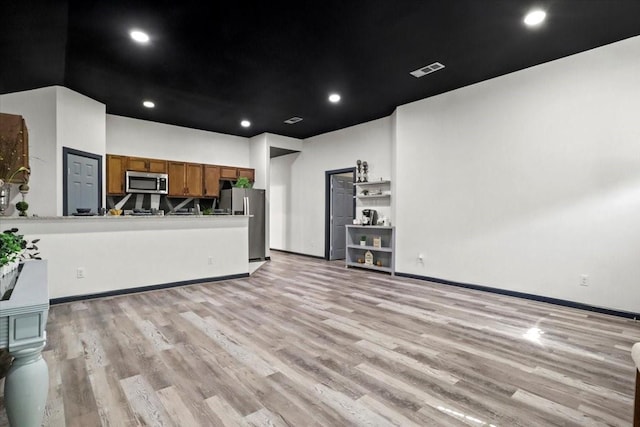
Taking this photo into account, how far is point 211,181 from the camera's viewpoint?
7051mm

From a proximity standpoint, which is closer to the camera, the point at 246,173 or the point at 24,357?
the point at 24,357

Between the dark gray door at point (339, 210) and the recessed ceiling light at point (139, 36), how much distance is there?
15.1 ft

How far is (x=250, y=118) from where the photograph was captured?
617 centimetres

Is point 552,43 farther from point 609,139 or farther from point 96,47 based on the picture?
point 96,47

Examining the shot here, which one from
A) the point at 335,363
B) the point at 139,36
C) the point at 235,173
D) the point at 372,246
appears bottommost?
the point at 335,363

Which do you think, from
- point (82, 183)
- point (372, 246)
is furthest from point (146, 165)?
point (372, 246)

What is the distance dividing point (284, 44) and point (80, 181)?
3973 millimetres

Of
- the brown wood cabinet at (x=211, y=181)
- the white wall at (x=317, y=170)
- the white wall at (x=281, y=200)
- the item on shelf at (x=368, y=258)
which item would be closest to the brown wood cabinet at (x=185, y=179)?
the brown wood cabinet at (x=211, y=181)

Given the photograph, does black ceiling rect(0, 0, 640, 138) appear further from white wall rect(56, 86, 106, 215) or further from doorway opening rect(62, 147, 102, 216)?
doorway opening rect(62, 147, 102, 216)

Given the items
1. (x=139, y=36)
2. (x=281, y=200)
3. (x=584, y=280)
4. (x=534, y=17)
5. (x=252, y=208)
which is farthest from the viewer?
(x=281, y=200)

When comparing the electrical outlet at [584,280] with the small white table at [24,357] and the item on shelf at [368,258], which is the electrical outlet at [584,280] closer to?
the item on shelf at [368,258]

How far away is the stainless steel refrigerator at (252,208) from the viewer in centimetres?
676

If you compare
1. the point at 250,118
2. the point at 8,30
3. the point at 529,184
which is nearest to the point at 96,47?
the point at 8,30

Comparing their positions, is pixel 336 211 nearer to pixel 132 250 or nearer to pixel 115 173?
pixel 132 250
